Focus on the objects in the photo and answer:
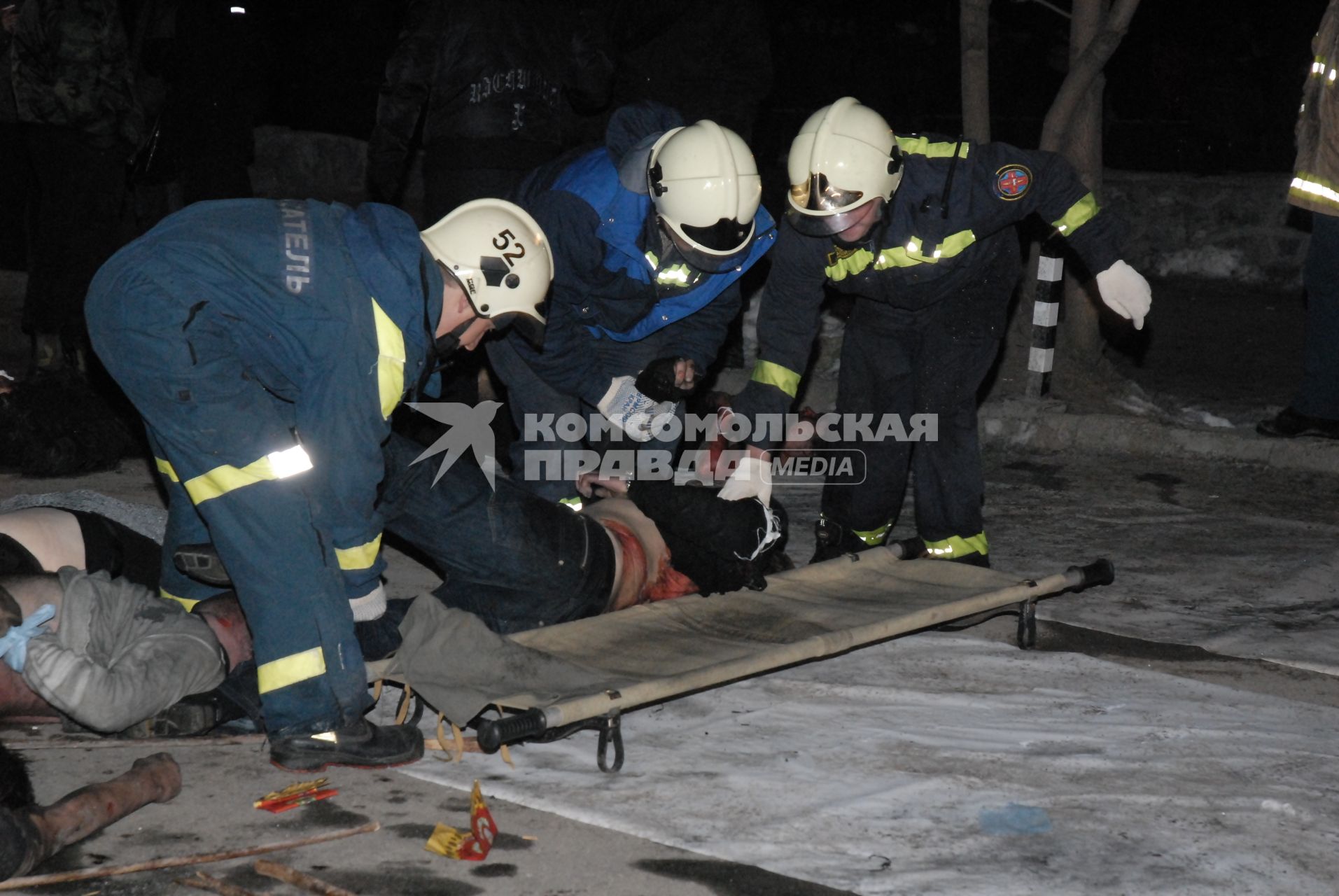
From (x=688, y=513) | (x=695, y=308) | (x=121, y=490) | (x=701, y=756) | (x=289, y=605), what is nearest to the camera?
(x=289, y=605)

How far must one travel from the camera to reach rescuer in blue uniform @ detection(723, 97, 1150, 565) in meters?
4.27

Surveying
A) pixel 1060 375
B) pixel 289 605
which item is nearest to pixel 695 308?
pixel 289 605

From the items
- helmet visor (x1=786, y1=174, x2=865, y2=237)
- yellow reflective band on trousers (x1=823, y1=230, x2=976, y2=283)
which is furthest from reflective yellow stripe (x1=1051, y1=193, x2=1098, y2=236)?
helmet visor (x1=786, y1=174, x2=865, y2=237)

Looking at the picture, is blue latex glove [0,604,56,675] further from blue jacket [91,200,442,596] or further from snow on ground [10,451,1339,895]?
snow on ground [10,451,1339,895]

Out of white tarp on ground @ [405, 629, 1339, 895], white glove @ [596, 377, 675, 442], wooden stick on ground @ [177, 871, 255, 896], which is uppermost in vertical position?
white glove @ [596, 377, 675, 442]

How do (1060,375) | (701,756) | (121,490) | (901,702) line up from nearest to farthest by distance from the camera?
(701,756) < (901,702) < (121,490) < (1060,375)

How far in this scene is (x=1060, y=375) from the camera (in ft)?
23.4

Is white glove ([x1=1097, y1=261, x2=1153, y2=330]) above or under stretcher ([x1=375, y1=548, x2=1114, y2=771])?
above

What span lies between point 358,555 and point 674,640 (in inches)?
34.2

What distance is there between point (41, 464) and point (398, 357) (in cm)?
303

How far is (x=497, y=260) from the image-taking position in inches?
138

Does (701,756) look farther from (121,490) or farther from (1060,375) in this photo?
(1060,375)

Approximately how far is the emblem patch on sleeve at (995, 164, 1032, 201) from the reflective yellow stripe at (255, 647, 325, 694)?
2.42 meters

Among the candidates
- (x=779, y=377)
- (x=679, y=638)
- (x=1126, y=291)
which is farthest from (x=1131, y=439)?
(x=679, y=638)
